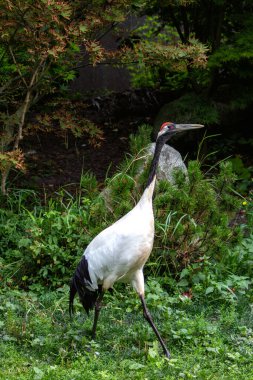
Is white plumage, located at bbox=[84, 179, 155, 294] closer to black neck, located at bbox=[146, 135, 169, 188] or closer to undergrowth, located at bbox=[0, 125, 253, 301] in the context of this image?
black neck, located at bbox=[146, 135, 169, 188]

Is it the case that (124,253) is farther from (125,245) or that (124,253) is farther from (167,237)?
(167,237)

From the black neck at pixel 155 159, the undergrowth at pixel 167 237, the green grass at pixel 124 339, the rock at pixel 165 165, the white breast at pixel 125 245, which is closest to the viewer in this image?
the green grass at pixel 124 339

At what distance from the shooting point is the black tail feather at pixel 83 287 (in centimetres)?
523

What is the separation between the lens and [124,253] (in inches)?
→ 196

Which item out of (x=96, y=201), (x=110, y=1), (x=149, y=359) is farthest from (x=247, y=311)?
(x=110, y=1)

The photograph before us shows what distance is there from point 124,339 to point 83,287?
48 cm

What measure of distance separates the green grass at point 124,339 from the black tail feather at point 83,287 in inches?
7.2

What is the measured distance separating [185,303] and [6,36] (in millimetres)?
3002

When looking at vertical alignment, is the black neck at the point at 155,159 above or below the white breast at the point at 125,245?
above

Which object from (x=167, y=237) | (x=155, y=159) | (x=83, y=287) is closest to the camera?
(x=155, y=159)

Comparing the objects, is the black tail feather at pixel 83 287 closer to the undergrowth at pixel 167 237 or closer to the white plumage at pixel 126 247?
the white plumage at pixel 126 247

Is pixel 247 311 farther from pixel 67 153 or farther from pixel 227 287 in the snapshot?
pixel 67 153

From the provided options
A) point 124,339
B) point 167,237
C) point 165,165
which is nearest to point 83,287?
point 124,339

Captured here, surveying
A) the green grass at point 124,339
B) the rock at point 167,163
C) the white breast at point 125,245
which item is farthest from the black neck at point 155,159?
the rock at point 167,163
